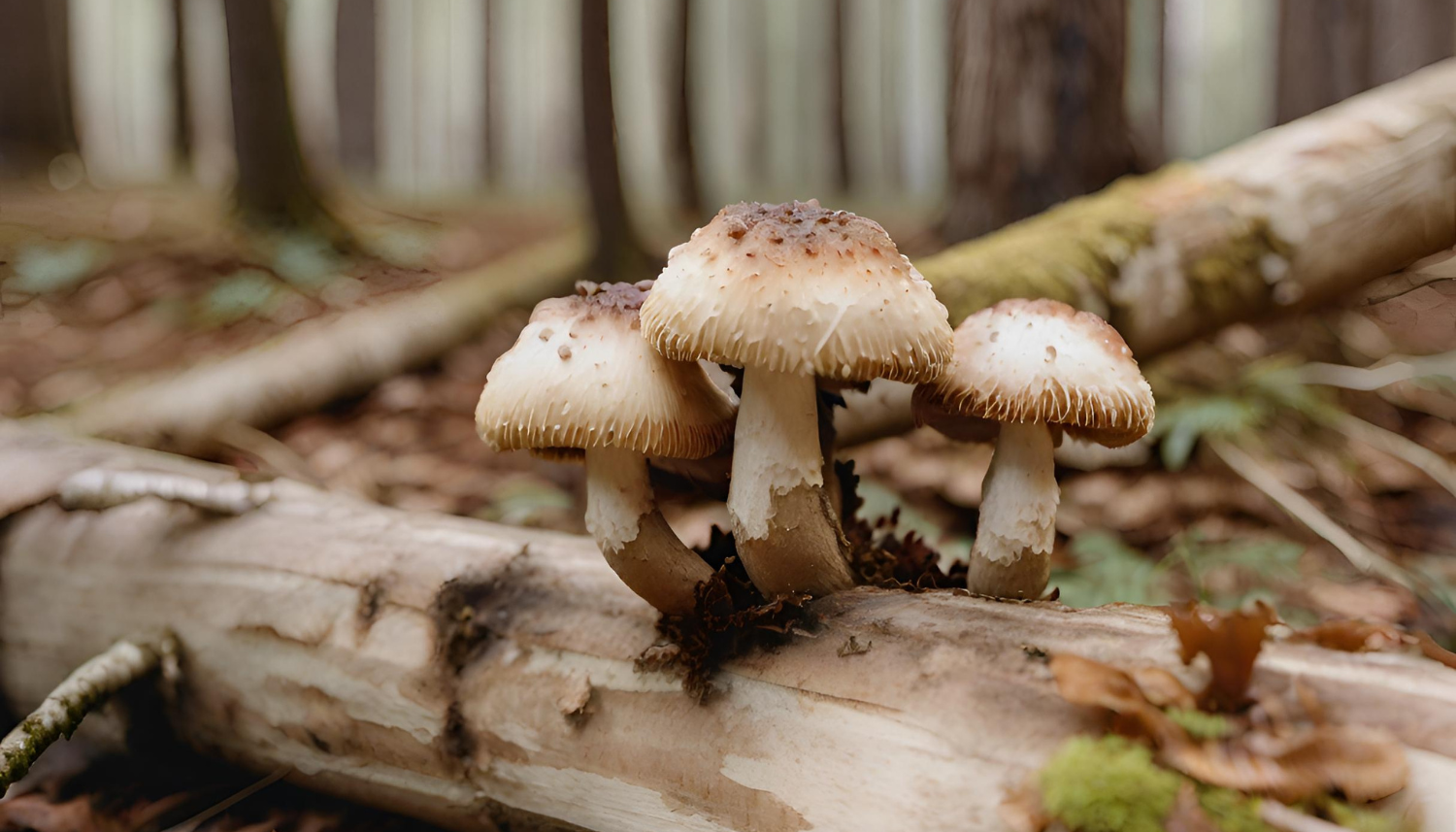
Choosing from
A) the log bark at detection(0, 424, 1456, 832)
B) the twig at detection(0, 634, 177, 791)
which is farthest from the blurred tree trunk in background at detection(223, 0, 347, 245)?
the twig at detection(0, 634, 177, 791)

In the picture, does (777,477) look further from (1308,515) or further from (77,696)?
(1308,515)

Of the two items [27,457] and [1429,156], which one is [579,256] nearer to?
[27,457]

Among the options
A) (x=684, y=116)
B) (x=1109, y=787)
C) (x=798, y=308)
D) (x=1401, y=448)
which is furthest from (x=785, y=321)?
(x=684, y=116)

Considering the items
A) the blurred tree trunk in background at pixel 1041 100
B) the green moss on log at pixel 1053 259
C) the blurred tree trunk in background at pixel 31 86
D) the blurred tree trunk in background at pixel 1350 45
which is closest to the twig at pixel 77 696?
the green moss on log at pixel 1053 259

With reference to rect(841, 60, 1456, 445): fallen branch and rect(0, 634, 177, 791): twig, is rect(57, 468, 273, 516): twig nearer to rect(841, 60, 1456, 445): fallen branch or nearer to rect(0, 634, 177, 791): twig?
rect(0, 634, 177, 791): twig

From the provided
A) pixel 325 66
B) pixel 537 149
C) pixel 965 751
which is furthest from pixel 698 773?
pixel 537 149

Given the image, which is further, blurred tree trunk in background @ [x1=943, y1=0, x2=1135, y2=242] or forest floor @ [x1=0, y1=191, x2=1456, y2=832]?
blurred tree trunk in background @ [x1=943, y1=0, x2=1135, y2=242]

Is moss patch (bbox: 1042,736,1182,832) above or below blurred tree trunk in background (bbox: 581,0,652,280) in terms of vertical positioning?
below
